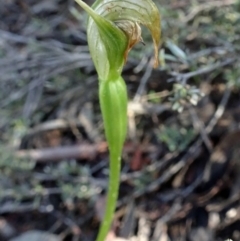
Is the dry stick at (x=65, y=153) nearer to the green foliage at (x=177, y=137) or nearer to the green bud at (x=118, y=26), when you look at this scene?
the green foliage at (x=177, y=137)

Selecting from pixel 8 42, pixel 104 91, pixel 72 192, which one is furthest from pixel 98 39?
pixel 8 42

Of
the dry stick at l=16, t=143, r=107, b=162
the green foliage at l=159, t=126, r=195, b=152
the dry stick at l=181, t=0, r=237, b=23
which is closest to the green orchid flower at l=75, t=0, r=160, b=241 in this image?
the green foliage at l=159, t=126, r=195, b=152

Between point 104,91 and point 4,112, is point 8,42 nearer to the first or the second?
point 4,112

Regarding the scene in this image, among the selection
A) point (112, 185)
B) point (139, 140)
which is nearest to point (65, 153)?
point (139, 140)

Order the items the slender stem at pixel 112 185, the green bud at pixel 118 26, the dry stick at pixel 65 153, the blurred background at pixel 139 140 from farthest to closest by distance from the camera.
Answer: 1. the dry stick at pixel 65 153
2. the blurred background at pixel 139 140
3. the slender stem at pixel 112 185
4. the green bud at pixel 118 26

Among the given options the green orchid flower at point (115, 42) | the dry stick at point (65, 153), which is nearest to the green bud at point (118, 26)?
the green orchid flower at point (115, 42)

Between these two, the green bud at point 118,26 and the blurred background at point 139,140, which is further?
the blurred background at point 139,140

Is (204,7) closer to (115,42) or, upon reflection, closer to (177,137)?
(177,137)
